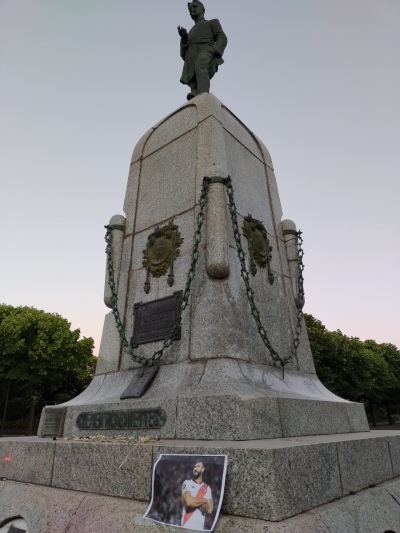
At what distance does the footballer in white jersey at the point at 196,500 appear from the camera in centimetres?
264

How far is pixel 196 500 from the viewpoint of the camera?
108 inches

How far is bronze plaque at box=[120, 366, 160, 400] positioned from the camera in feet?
15.7

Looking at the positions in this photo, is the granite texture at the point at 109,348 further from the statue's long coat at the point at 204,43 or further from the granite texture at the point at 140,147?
the statue's long coat at the point at 204,43

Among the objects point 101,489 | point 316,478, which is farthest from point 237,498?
point 101,489

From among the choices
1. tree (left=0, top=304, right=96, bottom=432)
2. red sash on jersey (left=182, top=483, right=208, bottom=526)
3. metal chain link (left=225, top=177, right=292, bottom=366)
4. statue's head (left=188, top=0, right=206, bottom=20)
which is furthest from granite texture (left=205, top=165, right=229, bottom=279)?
tree (left=0, top=304, right=96, bottom=432)

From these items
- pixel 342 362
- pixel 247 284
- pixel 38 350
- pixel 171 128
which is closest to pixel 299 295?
pixel 247 284

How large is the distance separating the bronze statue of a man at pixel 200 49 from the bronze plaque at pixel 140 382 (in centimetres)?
627

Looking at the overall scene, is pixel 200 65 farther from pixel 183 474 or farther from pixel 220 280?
pixel 183 474

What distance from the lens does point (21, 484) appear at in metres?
4.27

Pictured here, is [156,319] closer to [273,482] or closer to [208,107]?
[273,482]

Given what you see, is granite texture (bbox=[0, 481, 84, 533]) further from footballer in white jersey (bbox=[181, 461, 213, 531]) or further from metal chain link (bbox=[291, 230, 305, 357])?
metal chain link (bbox=[291, 230, 305, 357])

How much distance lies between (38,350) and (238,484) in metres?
26.8

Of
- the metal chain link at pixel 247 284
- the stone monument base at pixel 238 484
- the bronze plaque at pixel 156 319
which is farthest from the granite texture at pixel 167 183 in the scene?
the stone monument base at pixel 238 484

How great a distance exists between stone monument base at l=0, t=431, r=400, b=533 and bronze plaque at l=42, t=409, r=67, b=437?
645mm
